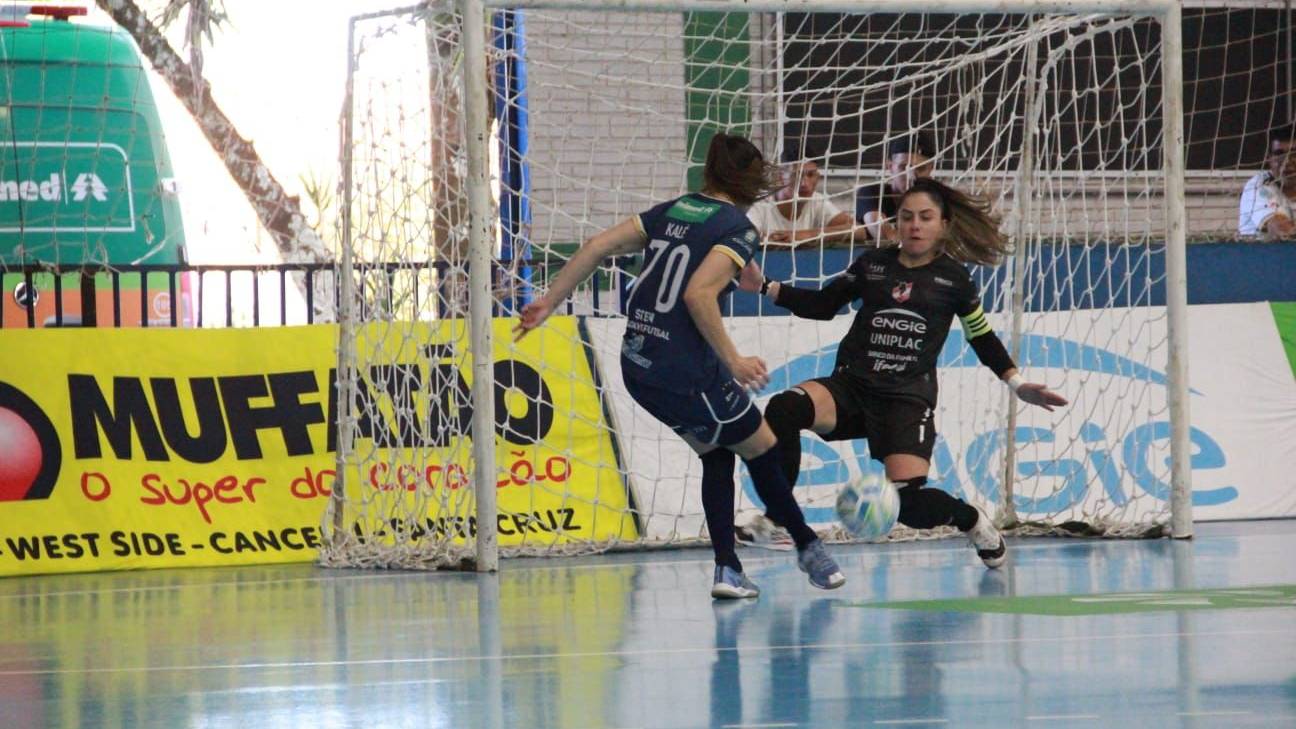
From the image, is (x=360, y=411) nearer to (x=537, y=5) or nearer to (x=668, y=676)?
(x=537, y=5)

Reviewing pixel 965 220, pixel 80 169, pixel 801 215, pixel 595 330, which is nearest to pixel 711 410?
pixel 965 220

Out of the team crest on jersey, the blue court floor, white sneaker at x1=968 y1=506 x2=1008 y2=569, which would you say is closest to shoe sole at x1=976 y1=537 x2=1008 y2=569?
white sneaker at x1=968 y1=506 x2=1008 y2=569

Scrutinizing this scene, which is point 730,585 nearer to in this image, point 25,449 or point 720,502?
point 720,502

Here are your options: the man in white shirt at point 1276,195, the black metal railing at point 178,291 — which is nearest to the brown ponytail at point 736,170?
the black metal railing at point 178,291

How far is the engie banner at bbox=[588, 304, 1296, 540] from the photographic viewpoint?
38.2 feet

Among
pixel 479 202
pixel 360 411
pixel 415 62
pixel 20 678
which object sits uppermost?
pixel 415 62

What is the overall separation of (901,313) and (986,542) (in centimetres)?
118

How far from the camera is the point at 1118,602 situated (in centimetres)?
746

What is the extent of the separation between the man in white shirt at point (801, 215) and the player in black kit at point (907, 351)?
112 inches

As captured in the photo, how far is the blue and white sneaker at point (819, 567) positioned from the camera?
311 inches

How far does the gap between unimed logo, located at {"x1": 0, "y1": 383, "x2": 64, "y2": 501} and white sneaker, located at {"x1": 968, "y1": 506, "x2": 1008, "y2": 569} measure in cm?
512

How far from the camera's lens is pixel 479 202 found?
9.27 m

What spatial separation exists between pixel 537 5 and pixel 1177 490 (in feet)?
15.2

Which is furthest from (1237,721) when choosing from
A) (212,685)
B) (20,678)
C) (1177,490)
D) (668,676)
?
(1177,490)
